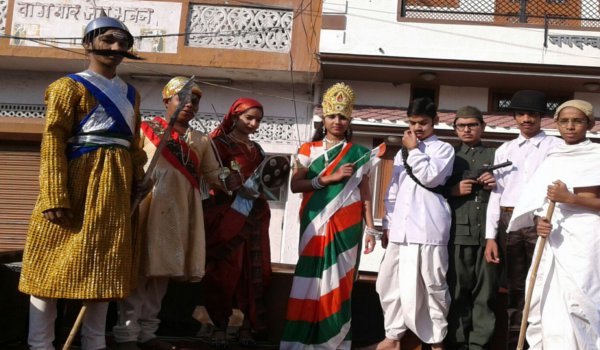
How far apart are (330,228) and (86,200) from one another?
182cm

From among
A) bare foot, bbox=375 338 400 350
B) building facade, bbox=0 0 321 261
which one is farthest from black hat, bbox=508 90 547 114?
building facade, bbox=0 0 321 261

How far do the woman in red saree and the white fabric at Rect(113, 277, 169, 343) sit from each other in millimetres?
504

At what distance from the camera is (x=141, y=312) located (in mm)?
5223

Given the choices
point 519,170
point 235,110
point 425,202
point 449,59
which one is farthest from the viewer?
point 449,59

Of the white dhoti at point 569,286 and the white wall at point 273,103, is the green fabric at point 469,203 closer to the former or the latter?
the white dhoti at point 569,286

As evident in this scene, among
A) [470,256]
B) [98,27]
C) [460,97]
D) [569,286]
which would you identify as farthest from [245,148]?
[460,97]

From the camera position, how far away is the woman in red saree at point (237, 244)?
566 centimetres

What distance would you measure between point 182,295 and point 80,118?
2.14 m

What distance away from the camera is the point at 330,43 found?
11562 millimetres

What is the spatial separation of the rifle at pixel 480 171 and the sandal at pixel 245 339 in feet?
6.37

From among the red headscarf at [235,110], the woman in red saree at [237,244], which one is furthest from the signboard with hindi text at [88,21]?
A: the woman in red saree at [237,244]

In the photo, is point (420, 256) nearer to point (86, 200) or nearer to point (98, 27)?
point (86, 200)

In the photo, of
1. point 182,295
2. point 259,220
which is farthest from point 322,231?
point 182,295

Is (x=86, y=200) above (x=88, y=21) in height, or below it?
below
